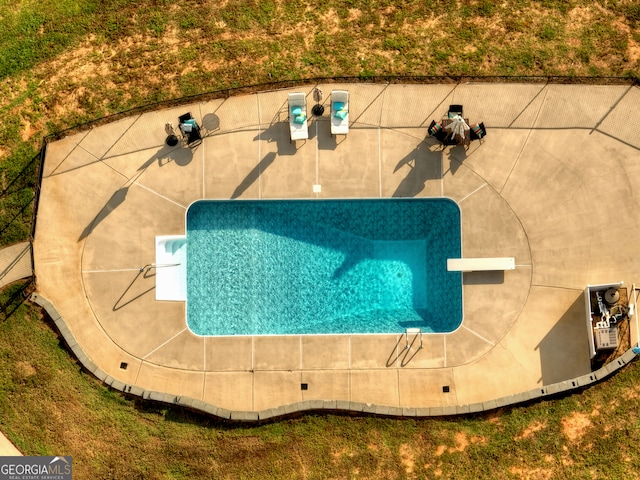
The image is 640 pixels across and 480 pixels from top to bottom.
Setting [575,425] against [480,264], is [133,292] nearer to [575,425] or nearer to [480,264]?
[480,264]

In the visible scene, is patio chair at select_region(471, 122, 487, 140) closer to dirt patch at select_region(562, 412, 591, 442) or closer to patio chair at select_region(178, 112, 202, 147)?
patio chair at select_region(178, 112, 202, 147)

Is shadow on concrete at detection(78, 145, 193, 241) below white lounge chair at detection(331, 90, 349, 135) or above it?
below

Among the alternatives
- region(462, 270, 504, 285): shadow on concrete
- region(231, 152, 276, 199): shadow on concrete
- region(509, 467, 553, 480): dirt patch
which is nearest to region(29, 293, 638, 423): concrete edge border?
region(509, 467, 553, 480): dirt patch

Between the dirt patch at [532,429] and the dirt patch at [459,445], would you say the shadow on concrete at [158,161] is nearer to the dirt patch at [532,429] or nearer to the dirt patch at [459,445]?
the dirt patch at [459,445]

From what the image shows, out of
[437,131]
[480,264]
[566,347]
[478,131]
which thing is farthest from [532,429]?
[437,131]

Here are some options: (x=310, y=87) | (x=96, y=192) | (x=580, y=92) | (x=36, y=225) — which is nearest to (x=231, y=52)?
(x=310, y=87)
